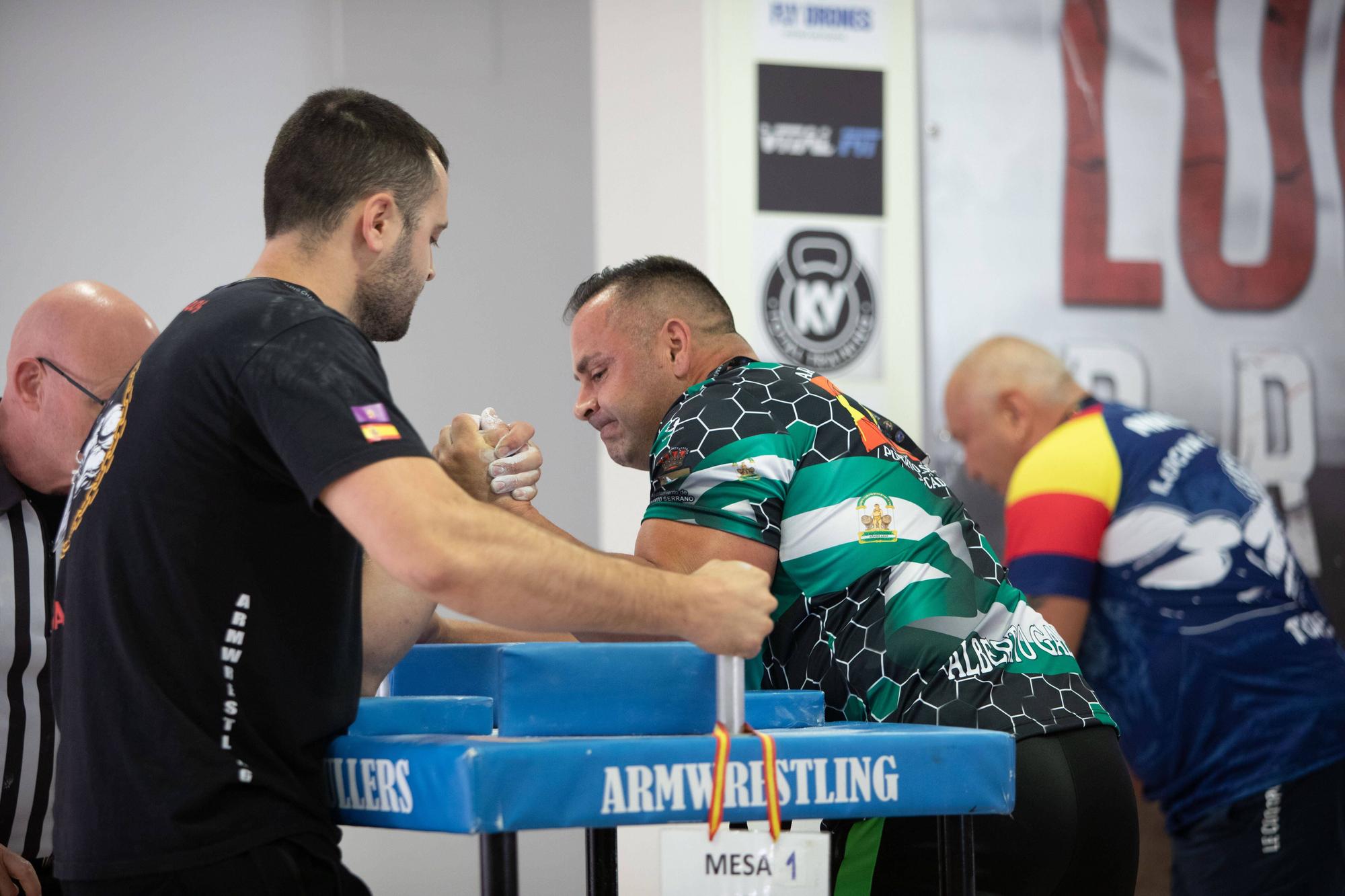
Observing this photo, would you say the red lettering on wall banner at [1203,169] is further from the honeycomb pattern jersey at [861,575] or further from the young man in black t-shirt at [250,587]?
the young man in black t-shirt at [250,587]

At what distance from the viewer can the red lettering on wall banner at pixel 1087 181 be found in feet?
12.7

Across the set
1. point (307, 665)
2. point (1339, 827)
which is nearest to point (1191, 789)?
point (1339, 827)

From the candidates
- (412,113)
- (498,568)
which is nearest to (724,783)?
(498,568)

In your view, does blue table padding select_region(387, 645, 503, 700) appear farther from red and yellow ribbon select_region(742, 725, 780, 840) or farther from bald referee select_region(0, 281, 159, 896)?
bald referee select_region(0, 281, 159, 896)

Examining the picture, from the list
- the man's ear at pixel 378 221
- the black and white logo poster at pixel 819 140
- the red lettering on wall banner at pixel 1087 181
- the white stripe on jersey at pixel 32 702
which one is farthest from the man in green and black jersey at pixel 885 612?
the red lettering on wall banner at pixel 1087 181

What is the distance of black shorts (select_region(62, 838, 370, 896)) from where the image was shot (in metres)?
1.24

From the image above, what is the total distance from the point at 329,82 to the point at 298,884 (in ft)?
9.11

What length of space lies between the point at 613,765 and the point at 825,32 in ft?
9.81

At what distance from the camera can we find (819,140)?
12.3 feet

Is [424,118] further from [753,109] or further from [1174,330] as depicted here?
[1174,330]

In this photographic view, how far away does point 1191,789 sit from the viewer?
3.04 m

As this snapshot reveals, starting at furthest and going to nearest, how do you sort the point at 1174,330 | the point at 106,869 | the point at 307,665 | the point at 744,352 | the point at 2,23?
the point at 1174,330 < the point at 2,23 < the point at 744,352 < the point at 307,665 < the point at 106,869

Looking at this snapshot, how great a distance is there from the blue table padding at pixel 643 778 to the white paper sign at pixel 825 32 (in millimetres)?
2750

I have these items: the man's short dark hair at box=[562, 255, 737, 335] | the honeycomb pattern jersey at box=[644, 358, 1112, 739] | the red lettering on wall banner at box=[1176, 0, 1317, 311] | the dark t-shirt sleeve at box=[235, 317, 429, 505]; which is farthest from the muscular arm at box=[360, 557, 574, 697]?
the red lettering on wall banner at box=[1176, 0, 1317, 311]
